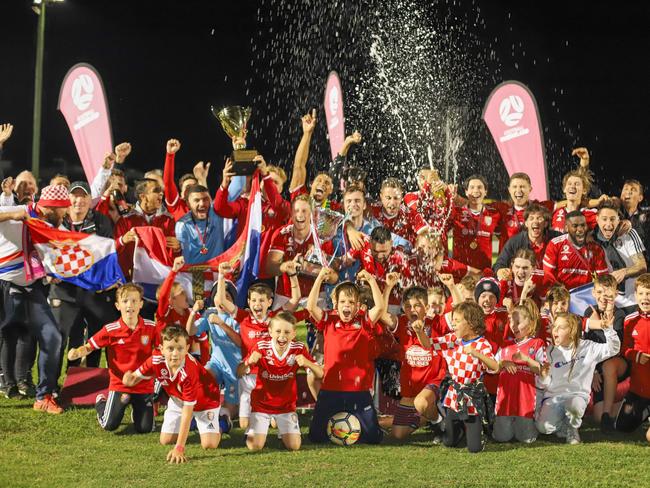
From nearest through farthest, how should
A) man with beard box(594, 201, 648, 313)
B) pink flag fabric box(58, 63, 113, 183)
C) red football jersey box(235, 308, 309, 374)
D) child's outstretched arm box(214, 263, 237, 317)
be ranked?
red football jersey box(235, 308, 309, 374) < child's outstretched arm box(214, 263, 237, 317) < man with beard box(594, 201, 648, 313) < pink flag fabric box(58, 63, 113, 183)

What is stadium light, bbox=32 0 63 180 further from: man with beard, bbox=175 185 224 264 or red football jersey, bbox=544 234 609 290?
red football jersey, bbox=544 234 609 290

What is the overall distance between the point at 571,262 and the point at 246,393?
337 cm

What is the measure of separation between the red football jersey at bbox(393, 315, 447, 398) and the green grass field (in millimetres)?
428

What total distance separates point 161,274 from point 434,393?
3.00 meters

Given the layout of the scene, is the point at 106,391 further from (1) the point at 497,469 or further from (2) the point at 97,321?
(1) the point at 497,469

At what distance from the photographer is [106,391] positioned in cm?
839

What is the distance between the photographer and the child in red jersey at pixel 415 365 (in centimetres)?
763

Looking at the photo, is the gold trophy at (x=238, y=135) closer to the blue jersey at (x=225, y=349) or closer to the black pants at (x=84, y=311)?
the blue jersey at (x=225, y=349)

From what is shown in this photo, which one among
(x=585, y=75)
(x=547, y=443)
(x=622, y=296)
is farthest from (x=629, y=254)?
(x=585, y=75)

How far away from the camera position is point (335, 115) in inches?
548

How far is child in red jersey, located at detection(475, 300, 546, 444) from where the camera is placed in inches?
297

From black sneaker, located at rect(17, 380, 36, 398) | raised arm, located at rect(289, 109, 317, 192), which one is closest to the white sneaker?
raised arm, located at rect(289, 109, 317, 192)

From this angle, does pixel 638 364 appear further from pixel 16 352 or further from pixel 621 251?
pixel 16 352

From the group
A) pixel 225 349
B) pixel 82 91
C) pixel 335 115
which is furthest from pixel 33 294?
pixel 335 115
